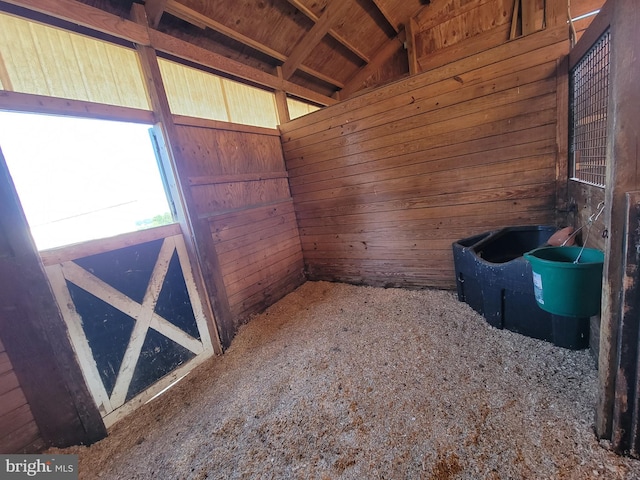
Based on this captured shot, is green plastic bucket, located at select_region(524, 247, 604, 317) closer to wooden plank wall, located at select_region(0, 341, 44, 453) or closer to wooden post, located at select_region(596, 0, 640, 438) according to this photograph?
wooden post, located at select_region(596, 0, 640, 438)

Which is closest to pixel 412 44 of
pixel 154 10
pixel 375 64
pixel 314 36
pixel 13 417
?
pixel 375 64

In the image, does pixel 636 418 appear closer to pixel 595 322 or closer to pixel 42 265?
pixel 595 322

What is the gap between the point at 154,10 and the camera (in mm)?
1748

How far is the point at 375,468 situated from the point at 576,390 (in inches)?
40.4

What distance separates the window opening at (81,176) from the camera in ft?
4.34

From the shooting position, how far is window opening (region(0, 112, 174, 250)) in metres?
1.32

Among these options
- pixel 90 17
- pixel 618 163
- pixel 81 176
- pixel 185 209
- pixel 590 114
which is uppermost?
pixel 90 17

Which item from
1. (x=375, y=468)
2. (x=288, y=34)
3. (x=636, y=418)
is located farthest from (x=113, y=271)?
(x=288, y=34)

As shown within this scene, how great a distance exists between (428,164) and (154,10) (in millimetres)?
2387

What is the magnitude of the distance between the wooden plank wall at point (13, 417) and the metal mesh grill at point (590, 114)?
286 centimetres

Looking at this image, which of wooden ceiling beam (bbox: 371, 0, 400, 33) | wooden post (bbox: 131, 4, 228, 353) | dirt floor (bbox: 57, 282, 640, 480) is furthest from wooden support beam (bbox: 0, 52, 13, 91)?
wooden ceiling beam (bbox: 371, 0, 400, 33)

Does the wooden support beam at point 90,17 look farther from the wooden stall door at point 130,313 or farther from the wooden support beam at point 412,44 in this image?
the wooden support beam at point 412,44

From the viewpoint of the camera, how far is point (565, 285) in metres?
1.10

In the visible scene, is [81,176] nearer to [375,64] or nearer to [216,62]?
[216,62]
